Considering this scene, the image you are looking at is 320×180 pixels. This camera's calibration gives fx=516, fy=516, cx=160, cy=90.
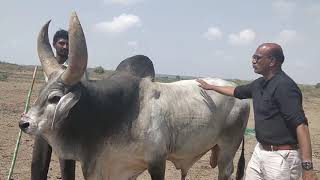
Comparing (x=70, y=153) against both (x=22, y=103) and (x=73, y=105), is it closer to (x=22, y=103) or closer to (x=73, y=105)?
(x=73, y=105)

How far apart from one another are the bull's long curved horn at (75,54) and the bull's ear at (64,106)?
0.12 metres

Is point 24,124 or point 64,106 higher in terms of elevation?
point 64,106

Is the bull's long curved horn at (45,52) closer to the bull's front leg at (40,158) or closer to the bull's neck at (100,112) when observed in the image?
the bull's neck at (100,112)

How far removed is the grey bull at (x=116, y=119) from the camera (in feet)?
15.4

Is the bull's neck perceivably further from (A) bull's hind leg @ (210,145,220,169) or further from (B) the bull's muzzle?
(A) bull's hind leg @ (210,145,220,169)

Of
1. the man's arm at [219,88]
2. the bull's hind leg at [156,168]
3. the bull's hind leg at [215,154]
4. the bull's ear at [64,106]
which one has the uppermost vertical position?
the man's arm at [219,88]

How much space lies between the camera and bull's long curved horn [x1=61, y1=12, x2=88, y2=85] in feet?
14.7

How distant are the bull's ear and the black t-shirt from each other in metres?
1.70

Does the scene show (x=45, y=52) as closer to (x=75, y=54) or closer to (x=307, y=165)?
(x=75, y=54)

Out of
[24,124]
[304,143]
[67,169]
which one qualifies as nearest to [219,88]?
[304,143]

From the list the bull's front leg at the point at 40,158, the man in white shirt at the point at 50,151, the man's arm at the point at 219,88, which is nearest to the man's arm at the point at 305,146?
the man's arm at the point at 219,88

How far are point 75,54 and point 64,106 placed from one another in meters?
0.51

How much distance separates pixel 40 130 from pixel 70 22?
3.32ft

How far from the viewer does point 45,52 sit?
5.24 m
